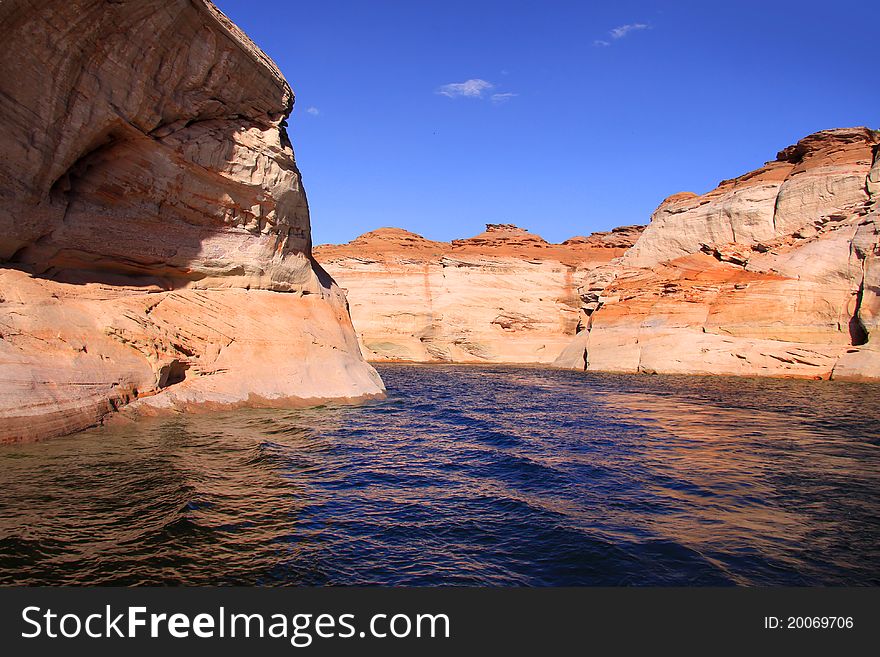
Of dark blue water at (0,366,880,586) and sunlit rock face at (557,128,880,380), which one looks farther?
sunlit rock face at (557,128,880,380)

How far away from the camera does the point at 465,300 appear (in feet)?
132

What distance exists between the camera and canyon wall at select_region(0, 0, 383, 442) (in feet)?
28.3


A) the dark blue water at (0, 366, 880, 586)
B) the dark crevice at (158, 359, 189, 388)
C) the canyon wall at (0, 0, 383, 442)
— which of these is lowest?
the dark blue water at (0, 366, 880, 586)

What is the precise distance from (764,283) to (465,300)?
1960 cm

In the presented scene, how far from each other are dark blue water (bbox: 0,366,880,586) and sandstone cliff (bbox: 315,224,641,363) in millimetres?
28336

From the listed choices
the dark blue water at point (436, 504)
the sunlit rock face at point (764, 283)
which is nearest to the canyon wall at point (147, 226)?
the dark blue water at point (436, 504)

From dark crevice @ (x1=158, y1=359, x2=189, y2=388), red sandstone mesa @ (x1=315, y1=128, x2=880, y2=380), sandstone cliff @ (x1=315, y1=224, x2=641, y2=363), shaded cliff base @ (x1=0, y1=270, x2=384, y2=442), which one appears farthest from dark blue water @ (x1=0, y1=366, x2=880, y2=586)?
sandstone cliff @ (x1=315, y1=224, x2=641, y2=363)

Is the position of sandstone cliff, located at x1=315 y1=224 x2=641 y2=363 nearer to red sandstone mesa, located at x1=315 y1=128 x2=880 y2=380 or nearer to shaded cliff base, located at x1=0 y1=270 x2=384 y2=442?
red sandstone mesa, located at x1=315 y1=128 x2=880 y2=380

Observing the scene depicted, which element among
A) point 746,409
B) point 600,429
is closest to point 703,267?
point 746,409

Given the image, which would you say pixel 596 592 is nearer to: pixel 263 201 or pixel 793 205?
pixel 263 201

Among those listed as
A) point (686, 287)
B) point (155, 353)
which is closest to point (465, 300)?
point (686, 287)

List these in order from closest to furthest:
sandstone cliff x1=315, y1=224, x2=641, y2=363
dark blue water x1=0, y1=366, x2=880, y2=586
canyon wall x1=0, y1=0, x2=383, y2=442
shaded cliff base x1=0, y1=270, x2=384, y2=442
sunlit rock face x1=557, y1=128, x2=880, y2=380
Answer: dark blue water x1=0, y1=366, x2=880, y2=586, shaded cliff base x1=0, y1=270, x2=384, y2=442, canyon wall x1=0, y1=0, x2=383, y2=442, sunlit rock face x1=557, y1=128, x2=880, y2=380, sandstone cliff x1=315, y1=224, x2=641, y2=363

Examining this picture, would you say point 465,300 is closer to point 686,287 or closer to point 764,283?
point 686,287

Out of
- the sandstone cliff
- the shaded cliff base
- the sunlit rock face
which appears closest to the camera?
the shaded cliff base
